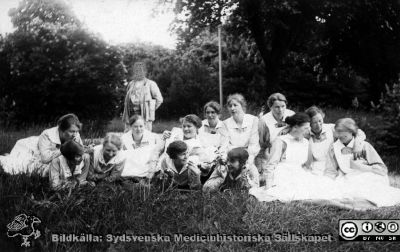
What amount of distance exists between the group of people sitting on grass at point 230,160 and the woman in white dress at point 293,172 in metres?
0.01

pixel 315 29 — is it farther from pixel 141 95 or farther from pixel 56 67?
pixel 56 67

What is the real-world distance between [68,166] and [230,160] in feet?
5.59

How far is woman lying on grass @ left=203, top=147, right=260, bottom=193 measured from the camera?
4387 mm

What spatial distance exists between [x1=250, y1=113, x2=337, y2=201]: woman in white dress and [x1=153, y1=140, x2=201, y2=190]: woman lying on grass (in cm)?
66

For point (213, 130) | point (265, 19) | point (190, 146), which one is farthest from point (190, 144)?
point (265, 19)

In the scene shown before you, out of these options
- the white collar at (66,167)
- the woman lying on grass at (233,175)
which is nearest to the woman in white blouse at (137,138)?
the white collar at (66,167)

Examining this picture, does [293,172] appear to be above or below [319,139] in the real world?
below

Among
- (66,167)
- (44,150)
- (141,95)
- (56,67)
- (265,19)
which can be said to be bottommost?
(66,167)

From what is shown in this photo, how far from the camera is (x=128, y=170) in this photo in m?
4.85

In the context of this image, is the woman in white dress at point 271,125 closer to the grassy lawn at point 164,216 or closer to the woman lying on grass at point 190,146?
the woman lying on grass at point 190,146

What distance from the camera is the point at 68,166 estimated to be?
429 cm

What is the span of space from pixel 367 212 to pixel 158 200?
205 cm

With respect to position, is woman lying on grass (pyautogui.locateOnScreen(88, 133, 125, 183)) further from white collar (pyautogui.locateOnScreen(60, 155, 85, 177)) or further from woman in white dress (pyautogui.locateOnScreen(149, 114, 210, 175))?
woman in white dress (pyautogui.locateOnScreen(149, 114, 210, 175))

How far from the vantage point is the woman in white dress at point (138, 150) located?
15.7ft
